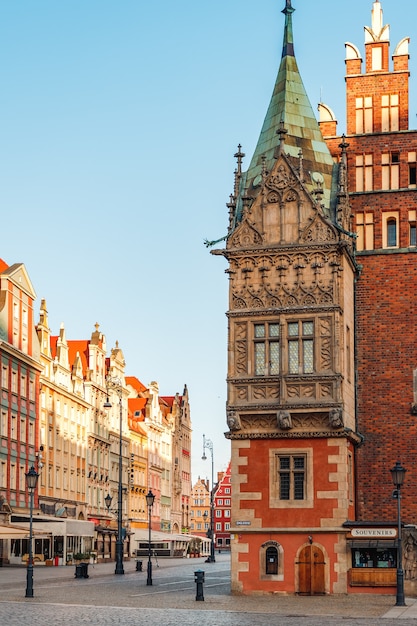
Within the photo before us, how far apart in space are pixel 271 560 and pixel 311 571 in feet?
4.67

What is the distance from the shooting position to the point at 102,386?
10169 cm

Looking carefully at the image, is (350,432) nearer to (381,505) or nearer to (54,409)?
(381,505)

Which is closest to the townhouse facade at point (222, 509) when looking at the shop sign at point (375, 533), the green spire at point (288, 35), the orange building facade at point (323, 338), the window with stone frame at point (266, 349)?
the green spire at point (288, 35)

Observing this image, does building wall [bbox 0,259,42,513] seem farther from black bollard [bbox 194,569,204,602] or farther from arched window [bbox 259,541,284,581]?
black bollard [bbox 194,569,204,602]

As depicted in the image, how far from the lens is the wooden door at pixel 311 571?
3572 cm

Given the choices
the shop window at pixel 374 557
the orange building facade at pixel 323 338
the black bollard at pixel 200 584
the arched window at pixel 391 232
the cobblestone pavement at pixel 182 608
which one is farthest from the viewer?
the arched window at pixel 391 232

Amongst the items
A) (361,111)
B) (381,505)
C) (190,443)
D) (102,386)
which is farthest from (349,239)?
(190,443)

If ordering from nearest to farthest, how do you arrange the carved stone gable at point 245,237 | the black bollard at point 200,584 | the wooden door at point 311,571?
the black bollard at point 200,584, the wooden door at point 311,571, the carved stone gable at point 245,237

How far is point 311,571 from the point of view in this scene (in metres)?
35.8

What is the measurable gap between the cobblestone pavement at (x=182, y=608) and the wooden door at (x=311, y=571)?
28.3 inches

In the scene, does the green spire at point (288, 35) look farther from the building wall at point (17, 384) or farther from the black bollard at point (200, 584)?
the building wall at point (17, 384)

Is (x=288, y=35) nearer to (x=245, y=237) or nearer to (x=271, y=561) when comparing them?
(x=245, y=237)

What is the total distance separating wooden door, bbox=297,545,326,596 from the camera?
35.7 metres

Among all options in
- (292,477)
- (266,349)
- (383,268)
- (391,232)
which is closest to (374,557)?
(292,477)
